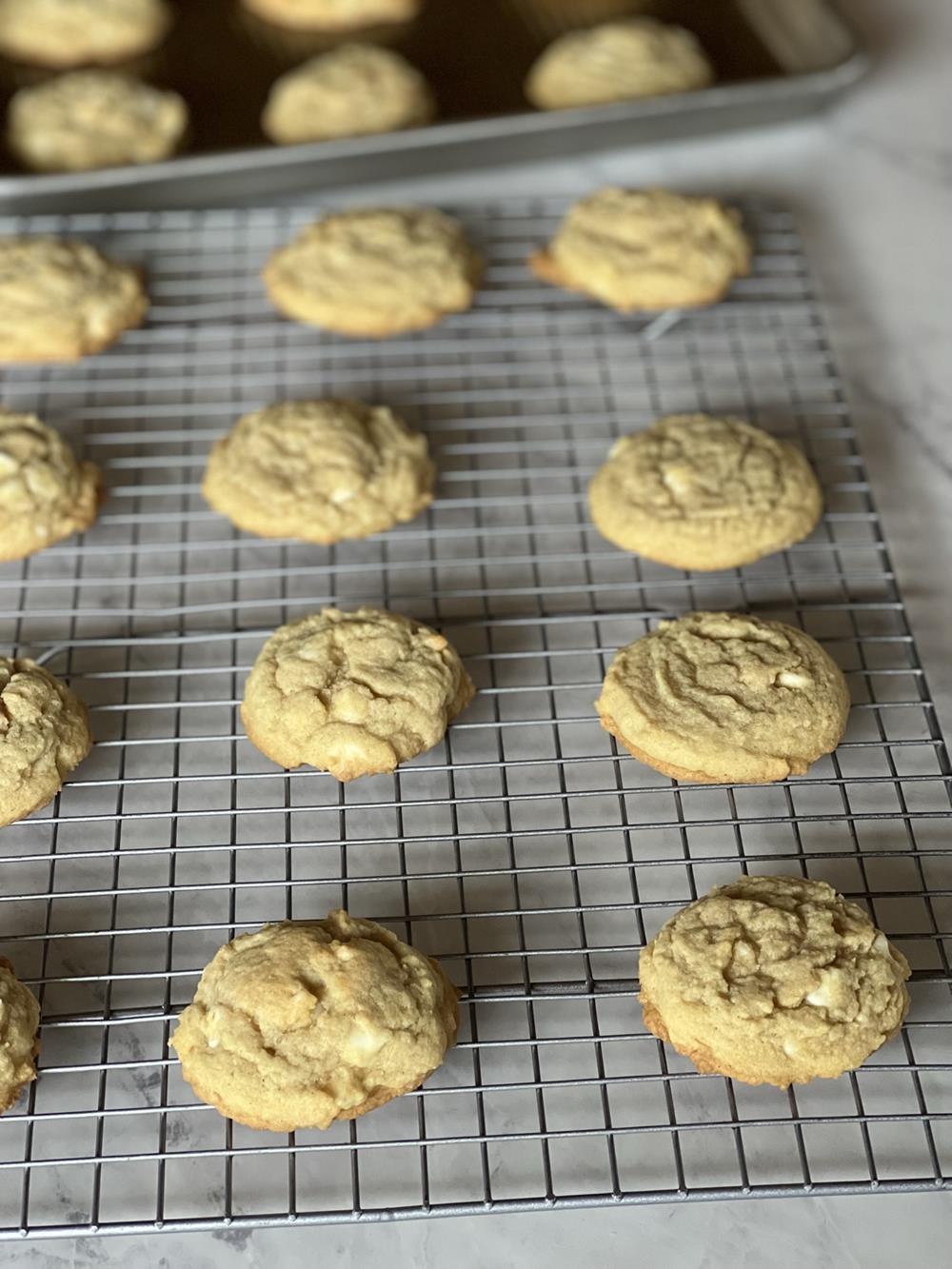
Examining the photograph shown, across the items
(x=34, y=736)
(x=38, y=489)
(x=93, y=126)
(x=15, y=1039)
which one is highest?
(x=93, y=126)

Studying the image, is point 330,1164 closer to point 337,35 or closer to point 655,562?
point 655,562

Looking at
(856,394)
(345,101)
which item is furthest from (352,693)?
(345,101)

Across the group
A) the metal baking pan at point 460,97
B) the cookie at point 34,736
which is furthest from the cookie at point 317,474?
the metal baking pan at point 460,97

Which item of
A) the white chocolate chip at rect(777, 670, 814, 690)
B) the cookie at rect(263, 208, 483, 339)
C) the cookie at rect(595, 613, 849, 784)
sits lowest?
the cookie at rect(595, 613, 849, 784)

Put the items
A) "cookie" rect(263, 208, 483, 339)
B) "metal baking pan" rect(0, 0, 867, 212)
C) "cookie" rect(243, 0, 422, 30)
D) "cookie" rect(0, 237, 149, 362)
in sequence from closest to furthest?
"cookie" rect(0, 237, 149, 362) → "cookie" rect(263, 208, 483, 339) → "metal baking pan" rect(0, 0, 867, 212) → "cookie" rect(243, 0, 422, 30)

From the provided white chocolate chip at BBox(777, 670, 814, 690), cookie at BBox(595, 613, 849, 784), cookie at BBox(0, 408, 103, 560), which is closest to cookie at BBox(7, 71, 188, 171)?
cookie at BBox(0, 408, 103, 560)

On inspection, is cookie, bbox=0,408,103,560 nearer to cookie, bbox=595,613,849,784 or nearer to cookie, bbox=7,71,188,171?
cookie, bbox=7,71,188,171

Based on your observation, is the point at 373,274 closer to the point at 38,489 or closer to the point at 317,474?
the point at 317,474
